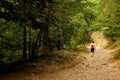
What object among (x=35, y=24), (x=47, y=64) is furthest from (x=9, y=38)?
(x=35, y=24)

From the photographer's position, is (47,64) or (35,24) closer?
(35,24)

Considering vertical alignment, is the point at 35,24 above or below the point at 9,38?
above

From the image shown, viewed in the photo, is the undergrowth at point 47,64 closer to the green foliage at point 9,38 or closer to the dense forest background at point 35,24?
the dense forest background at point 35,24

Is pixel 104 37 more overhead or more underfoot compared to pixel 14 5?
more underfoot

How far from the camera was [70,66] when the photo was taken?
61.4ft

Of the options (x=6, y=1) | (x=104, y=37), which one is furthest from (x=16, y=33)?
(x=104, y=37)

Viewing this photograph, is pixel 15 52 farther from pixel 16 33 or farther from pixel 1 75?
pixel 1 75

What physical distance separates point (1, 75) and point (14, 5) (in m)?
4.49

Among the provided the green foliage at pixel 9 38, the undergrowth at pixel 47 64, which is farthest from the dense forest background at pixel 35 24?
the undergrowth at pixel 47 64

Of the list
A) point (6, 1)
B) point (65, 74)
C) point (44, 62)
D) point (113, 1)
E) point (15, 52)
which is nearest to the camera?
point (6, 1)

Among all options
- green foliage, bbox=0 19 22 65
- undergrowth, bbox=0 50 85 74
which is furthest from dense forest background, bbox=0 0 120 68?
undergrowth, bbox=0 50 85 74

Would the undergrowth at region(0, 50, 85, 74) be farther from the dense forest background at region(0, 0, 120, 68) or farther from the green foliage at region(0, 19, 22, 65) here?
the green foliage at region(0, 19, 22, 65)

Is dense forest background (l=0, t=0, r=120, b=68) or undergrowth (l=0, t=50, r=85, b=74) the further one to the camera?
undergrowth (l=0, t=50, r=85, b=74)

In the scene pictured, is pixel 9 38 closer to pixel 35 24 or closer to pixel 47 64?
pixel 47 64
